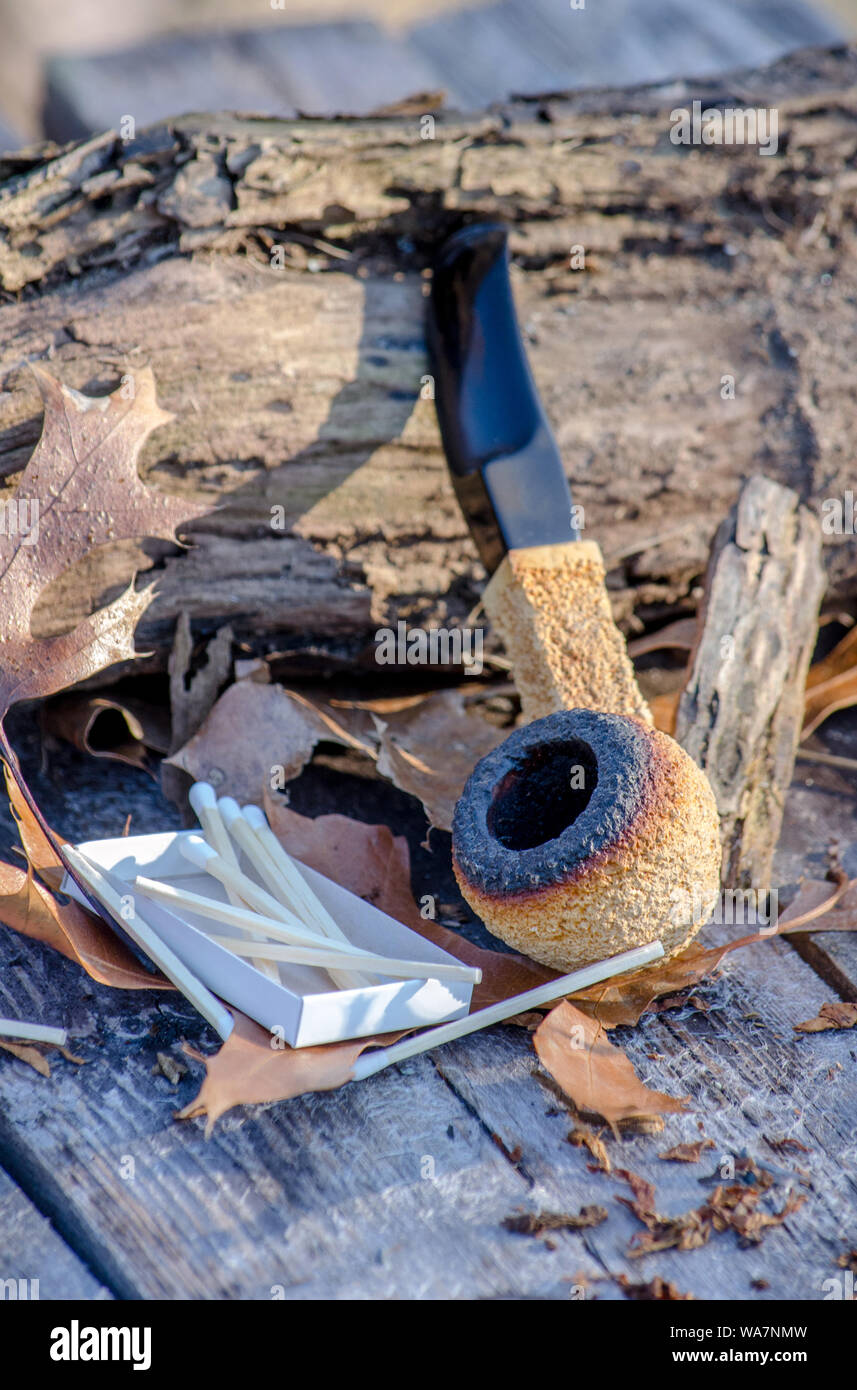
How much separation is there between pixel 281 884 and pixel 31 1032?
0.37 m

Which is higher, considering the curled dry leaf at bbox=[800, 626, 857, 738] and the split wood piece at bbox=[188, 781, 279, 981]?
the curled dry leaf at bbox=[800, 626, 857, 738]

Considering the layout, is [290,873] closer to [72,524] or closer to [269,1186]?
[269,1186]

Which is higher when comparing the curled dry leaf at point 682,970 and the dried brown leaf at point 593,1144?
the curled dry leaf at point 682,970

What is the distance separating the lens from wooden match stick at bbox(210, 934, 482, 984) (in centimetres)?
134

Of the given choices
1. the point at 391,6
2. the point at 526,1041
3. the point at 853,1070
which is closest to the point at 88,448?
the point at 526,1041

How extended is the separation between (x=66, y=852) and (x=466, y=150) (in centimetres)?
148

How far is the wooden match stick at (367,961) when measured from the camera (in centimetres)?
134

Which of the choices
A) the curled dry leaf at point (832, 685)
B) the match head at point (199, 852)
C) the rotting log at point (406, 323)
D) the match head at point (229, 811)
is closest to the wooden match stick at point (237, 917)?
the match head at point (199, 852)

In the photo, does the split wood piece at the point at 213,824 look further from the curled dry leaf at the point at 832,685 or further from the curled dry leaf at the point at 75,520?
the curled dry leaf at the point at 832,685

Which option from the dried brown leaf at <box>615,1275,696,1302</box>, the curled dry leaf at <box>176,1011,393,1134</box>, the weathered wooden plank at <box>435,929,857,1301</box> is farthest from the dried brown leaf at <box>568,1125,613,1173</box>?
the curled dry leaf at <box>176,1011,393,1134</box>

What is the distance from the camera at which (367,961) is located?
4.42 ft

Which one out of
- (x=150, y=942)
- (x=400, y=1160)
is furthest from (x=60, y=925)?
(x=400, y=1160)

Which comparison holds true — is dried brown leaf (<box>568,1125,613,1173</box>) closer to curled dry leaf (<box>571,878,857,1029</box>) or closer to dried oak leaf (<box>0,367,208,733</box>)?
curled dry leaf (<box>571,878,857,1029</box>)

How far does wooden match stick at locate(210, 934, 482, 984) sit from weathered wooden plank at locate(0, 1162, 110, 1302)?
0.36 m
